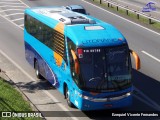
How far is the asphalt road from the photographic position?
18.6 meters

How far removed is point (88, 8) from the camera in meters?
42.2

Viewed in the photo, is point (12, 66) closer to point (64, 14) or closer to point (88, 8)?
point (64, 14)

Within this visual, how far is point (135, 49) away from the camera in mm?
27000

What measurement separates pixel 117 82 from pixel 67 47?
2.62 metres

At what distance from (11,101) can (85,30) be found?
409cm

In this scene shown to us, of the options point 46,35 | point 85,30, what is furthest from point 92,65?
point 46,35

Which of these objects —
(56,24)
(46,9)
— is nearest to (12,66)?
(46,9)

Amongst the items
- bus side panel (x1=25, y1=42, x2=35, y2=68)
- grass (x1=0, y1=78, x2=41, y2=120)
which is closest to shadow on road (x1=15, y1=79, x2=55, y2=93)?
grass (x1=0, y1=78, x2=41, y2=120)

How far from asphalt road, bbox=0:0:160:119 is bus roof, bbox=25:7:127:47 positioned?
294 centimetres

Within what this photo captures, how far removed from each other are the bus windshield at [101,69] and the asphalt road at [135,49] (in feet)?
5.07

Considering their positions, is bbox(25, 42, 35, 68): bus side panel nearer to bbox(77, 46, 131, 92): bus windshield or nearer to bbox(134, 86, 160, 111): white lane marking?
bbox(134, 86, 160, 111): white lane marking

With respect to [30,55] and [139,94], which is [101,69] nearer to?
[139,94]

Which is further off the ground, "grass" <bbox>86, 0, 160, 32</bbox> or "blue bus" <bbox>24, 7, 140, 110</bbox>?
"blue bus" <bbox>24, 7, 140, 110</bbox>

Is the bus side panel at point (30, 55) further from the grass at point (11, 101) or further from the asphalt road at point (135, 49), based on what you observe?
the grass at point (11, 101)
